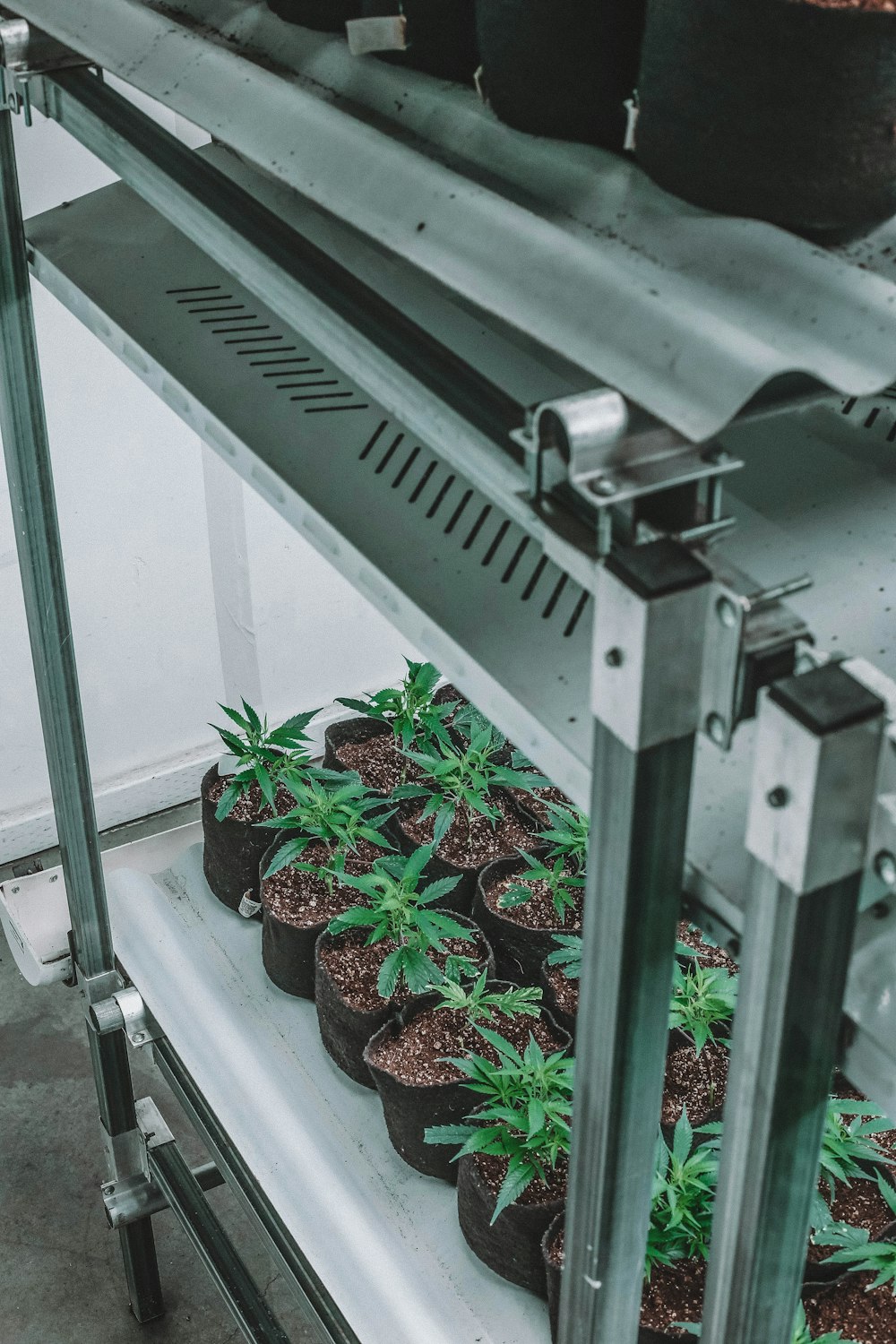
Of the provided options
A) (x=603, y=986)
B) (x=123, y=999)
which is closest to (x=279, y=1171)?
(x=123, y=999)

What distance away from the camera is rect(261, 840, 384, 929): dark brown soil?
5.38 feet

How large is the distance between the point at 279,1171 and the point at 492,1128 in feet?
0.83

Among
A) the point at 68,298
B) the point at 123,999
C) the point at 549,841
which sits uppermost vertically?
the point at 68,298

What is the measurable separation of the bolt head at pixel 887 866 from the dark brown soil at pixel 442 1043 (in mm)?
892

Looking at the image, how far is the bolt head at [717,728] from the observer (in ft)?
2.01

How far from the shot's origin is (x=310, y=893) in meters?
1.69

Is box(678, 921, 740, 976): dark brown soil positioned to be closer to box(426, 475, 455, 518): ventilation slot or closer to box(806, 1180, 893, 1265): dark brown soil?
box(806, 1180, 893, 1265): dark brown soil

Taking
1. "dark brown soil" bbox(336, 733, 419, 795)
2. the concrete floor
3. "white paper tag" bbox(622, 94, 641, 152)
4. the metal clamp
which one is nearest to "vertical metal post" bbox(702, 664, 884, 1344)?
"white paper tag" bbox(622, 94, 641, 152)

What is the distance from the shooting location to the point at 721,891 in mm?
689

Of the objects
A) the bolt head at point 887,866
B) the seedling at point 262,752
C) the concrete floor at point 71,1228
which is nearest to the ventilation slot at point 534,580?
the bolt head at point 887,866

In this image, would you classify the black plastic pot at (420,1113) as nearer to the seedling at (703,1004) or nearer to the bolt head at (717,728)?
the seedling at (703,1004)

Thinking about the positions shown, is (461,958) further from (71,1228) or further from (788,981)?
(71,1228)

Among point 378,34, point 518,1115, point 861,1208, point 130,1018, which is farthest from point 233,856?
point 378,34

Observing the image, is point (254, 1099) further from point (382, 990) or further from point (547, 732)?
point (547, 732)
